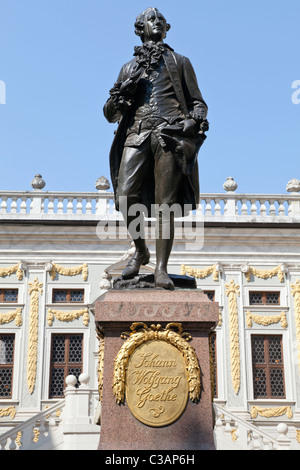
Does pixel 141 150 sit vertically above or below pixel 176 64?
below

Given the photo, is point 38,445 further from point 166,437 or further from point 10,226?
point 166,437

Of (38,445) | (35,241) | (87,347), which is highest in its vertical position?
(35,241)

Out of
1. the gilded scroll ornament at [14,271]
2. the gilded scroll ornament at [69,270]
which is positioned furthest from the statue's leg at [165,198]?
the gilded scroll ornament at [14,271]

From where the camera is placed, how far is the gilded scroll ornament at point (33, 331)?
63.7 feet

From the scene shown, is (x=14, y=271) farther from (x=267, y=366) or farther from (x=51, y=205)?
(x=267, y=366)

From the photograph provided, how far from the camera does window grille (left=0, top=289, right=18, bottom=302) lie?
20.4m

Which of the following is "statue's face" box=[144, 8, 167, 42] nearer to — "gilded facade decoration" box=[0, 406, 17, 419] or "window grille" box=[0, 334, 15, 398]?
"gilded facade decoration" box=[0, 406, 17, 419]

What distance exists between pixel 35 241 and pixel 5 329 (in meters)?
2.88

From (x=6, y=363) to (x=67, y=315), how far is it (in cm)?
232

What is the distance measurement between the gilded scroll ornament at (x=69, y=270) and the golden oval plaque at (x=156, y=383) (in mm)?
15454

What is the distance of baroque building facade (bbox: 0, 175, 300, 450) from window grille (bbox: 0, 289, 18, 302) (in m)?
0.03

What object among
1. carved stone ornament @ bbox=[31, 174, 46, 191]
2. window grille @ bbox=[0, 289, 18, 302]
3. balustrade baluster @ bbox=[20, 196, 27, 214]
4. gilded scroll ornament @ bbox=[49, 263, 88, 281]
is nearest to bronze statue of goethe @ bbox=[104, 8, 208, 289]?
gilded scroll ornament @ bbox=[49, 263, 88, 281]
